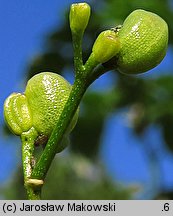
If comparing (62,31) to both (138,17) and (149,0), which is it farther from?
(138,17)

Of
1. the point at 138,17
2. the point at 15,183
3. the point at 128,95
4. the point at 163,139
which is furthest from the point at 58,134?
the point at 15,183

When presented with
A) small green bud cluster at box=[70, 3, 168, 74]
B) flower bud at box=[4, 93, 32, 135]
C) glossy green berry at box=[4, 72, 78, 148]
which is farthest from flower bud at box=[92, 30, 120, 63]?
flower bud at box=[4, 93, 32, 135]

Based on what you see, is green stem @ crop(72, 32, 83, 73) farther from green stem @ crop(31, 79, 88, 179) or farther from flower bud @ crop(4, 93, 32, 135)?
flower bud @ crop(4, 93, 32, 135)

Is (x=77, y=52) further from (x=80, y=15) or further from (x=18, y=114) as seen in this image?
(x=18, y=114)

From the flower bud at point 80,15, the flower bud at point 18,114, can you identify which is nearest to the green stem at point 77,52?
the flower bud at point 80,15

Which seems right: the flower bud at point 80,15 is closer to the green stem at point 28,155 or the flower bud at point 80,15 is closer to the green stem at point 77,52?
the green stem at point 77,52

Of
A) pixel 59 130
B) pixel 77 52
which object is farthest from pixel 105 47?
pixel 59 130
